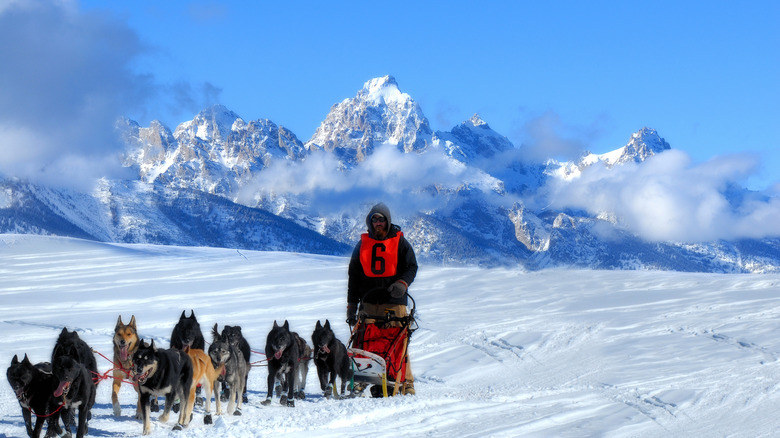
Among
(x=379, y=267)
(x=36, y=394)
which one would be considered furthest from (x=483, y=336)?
(x=36, y=394)

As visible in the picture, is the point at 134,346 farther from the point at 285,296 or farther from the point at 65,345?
the point at 285,296

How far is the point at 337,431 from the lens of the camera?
7949mm

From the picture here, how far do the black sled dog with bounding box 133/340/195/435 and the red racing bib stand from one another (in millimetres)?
2765

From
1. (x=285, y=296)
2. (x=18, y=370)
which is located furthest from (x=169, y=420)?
(x=285, y=296)

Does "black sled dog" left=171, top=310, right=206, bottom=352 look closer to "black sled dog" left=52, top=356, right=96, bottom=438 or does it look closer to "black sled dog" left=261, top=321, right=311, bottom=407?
"black sled dog" left=261, top=321, right=311, bottom=407

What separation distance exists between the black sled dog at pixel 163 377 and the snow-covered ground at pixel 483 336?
1.04ft

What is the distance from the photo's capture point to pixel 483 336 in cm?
1922

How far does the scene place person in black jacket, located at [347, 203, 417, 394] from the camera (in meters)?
10.2

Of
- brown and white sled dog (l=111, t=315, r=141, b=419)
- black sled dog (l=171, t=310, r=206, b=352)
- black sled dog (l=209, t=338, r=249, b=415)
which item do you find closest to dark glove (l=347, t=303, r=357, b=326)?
black sled dog (l=209, t=338, r=249, b=415)

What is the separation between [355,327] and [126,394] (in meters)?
4.00

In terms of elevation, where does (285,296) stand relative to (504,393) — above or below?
above

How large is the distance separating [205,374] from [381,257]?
268 centimetres

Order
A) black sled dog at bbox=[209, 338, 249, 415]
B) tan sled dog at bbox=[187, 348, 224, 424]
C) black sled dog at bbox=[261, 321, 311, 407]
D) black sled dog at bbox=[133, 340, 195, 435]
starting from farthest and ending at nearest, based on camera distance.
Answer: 1. black sled dog at bbox=[261, 321, 311, 407]
2. black sled dog at bbox=[209, 338, 249, 415]
3. tan sled dog at bbox=[187, 348, 224, 424]
4. black sled dog at bbox=[133, 340, 195, 435]

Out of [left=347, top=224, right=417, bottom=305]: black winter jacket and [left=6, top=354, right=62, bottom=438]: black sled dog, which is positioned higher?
[left=347, top=224, right=417, bottom=305]: black winter jacket
